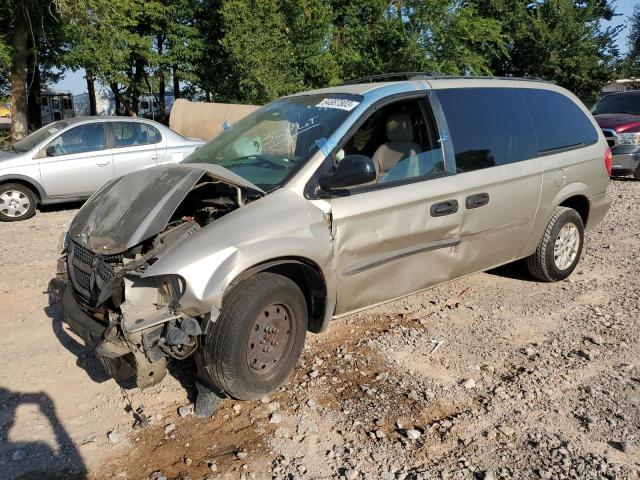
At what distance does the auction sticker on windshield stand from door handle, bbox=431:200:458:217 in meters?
0.93

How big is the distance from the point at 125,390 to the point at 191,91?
21.1 meters

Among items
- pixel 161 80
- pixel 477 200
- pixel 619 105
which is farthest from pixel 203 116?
pixel 161 80

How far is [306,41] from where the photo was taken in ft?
64.5

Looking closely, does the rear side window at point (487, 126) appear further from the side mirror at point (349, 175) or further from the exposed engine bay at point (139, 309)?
the exposed engine bay at point (139, 309)

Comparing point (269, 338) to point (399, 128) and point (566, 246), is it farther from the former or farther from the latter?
point (566, 246)

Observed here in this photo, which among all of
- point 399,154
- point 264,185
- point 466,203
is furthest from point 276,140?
point 466,203

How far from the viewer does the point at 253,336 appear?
3.42 meters

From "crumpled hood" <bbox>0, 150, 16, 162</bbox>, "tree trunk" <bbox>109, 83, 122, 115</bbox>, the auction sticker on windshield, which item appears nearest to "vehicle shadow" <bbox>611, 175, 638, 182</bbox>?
the auction sticker on windshield

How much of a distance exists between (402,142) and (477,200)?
29.0 inches

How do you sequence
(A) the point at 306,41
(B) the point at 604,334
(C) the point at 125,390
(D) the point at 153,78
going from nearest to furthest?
(C) the point at 125,390, (B) the point at 604,334, (A) the point at 306,41, (D) the point at 153,78

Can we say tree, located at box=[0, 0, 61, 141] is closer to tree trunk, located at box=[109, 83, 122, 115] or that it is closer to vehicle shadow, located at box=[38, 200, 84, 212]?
tree trunk, located at box=[109, 83, 122, 115]

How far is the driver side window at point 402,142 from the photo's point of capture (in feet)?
14.0

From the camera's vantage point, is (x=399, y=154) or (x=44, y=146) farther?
(x=44, y=146)

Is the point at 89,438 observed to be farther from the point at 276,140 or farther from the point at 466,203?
the point at 466,203
